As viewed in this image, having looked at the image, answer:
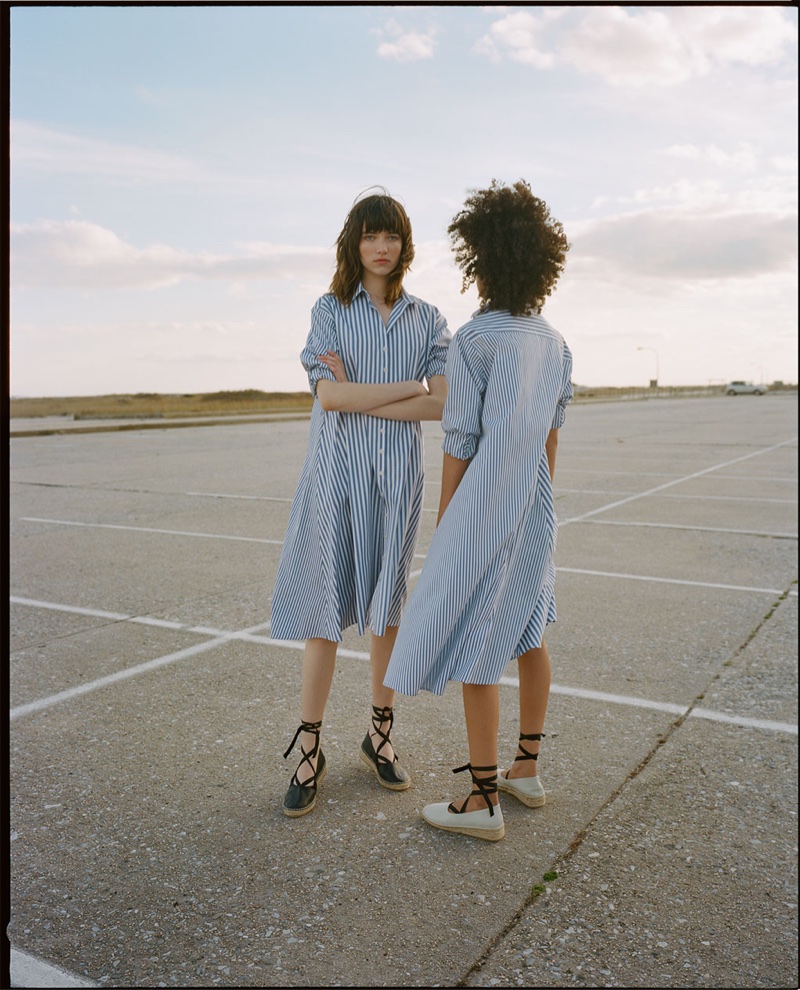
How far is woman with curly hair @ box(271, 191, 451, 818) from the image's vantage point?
2.77 metres

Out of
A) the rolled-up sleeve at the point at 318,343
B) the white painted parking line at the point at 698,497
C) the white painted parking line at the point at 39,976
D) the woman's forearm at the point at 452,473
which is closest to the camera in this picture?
the white painted parking line at the point at 39,976

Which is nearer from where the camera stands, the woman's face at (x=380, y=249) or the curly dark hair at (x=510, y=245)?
the curly dark hair at (x=510, y=245)

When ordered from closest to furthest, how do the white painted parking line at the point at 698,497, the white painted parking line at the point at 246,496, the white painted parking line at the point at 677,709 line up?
the white painted parking line at the point at 677,709 → the white painted parking line at the point at 246,496 → the white painted parking line at the point at 698,497

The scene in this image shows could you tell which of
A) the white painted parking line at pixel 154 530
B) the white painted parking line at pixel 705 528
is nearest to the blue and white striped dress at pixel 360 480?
the white painted parking line at pixel 154 530

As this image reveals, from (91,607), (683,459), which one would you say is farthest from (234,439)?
(91,607)

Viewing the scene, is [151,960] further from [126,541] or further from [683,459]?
[683,459]

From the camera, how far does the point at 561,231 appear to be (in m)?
2.66

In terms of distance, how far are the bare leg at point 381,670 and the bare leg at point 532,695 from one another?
425 millimetres

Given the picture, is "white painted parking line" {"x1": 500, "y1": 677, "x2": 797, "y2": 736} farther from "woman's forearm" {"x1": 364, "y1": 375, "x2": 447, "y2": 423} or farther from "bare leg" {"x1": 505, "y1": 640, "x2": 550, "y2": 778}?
"woman's forearm" {"x1": 364, "y1": 375, "x2": 447, "y2": 423}

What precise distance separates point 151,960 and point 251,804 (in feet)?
2.79

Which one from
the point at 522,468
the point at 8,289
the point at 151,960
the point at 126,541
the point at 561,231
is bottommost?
the point at 151,960

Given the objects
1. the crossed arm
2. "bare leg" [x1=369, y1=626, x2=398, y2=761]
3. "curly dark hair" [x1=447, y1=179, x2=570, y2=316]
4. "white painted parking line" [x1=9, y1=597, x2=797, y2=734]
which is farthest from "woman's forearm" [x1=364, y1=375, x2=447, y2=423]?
"white painted parking line" [x1=9, y1=597, x2=797, y2=734]

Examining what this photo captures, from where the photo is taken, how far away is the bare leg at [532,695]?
304 cm

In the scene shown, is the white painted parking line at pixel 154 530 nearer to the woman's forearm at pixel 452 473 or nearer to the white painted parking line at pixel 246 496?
the white painted parking line at pixel 246 496
